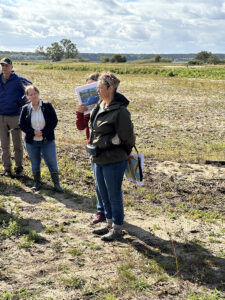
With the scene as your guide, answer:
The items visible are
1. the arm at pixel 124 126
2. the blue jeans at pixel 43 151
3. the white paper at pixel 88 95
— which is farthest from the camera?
the blue jeans at pixel 43 151

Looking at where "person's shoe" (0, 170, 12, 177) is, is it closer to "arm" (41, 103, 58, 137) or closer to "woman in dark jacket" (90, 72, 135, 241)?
"arm" (41, 103, 58, 137)

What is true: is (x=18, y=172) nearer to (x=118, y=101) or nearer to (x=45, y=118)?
(x=45, y=118)

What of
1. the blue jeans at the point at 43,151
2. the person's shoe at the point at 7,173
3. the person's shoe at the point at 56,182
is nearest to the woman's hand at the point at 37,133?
the blue jeans at the point at 43,151

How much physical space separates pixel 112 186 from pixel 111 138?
64 centimetres

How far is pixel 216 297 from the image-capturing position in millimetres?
3686

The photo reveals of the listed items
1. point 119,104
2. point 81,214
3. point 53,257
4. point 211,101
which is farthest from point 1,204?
point 211,101

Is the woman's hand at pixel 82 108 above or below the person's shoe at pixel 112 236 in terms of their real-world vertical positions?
above

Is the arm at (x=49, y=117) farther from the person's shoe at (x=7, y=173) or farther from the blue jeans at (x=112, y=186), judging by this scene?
the blue jeans at (x=112, y=186)

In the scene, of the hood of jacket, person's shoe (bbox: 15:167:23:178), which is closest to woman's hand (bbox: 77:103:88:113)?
the hood of jacket

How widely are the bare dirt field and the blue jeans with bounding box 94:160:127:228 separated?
0.44 metres

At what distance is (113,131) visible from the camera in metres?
4.43

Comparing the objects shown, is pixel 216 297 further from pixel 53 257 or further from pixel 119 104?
pixel 119 104

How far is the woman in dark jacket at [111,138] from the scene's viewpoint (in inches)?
170

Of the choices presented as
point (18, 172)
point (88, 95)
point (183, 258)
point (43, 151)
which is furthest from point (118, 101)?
point (18, 172)
